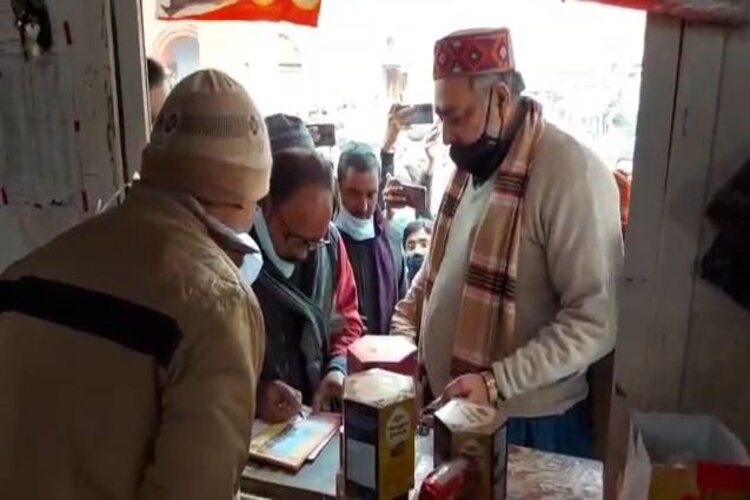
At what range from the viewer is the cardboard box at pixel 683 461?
830 mm

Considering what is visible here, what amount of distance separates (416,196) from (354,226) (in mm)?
421

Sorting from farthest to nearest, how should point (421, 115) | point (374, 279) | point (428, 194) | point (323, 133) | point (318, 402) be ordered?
point (428, 194) < point (421, 115) < point (323, 133) < point (374, 279) < point (318, 402)

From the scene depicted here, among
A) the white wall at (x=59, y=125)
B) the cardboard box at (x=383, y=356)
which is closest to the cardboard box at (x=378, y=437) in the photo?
the cardboard box at (x=383, y=356)

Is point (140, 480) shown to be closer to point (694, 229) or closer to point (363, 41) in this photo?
point (694, 229)

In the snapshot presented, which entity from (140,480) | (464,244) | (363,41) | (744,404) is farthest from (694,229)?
(363,41)

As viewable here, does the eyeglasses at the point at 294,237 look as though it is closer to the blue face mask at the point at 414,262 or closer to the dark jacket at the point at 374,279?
the dark jacket at the point at 374,279

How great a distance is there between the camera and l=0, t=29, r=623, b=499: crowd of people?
33.6 inches

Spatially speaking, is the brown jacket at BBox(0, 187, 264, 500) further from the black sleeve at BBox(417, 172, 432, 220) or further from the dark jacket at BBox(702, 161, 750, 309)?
the black sleeve at BBox(417, 172, 432, 220)

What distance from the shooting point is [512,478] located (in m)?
1.14

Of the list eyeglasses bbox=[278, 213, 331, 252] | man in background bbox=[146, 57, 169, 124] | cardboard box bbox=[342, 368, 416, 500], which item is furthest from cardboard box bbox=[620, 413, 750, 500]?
man in background bbox=[146, 57, 169, 124]

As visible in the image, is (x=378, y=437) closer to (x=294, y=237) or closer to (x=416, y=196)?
(x=294, y=237)

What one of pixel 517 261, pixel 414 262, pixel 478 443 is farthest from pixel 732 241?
pixel 414 262

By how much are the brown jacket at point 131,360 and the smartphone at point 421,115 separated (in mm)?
1545

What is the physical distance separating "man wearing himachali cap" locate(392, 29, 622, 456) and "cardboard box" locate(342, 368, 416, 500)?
30 centimetres
